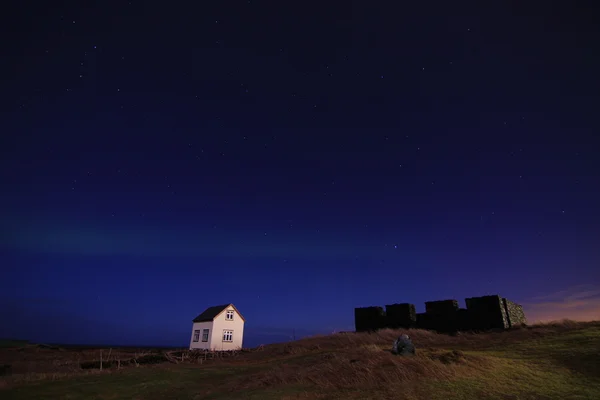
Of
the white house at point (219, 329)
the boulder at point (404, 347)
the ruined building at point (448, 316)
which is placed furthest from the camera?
the white house at point (219, 329)

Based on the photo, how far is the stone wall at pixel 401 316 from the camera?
3362cm

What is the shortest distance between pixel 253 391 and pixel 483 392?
33.1 ft

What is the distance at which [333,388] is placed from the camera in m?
14.3

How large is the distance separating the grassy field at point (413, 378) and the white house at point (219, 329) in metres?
24.2

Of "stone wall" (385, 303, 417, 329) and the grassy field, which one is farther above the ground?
"stone wall" (385, 303, 417, 329)

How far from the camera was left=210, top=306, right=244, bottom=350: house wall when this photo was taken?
162 feet

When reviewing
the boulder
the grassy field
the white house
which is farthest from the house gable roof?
the boulder

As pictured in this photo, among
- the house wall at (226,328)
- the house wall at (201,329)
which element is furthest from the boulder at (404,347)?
the house wall at (201,329)

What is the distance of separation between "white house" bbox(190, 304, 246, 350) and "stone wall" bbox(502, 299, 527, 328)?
3866cm

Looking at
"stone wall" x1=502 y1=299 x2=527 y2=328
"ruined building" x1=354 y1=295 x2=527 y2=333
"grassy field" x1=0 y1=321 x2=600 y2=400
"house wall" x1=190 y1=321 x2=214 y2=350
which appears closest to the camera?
"grassy field" x1=0 y1=321 x2=600 y2=400

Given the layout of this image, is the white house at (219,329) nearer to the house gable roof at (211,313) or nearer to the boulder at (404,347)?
the house gable roof at (211,313)

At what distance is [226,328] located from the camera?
168 ft

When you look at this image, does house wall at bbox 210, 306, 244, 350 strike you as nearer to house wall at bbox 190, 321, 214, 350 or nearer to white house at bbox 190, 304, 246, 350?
white house at bbox 190, 304, 246, 350

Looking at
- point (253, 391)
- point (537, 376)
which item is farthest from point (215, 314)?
point (537, 376)
